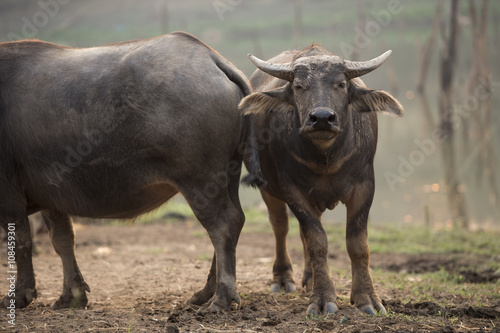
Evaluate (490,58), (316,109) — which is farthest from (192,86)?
(490,58)

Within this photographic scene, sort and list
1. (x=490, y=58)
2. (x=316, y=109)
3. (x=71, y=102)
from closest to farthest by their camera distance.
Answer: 1. (x=316, y=109)
2. (x=71, y=102)
3. (x=490, y=58)

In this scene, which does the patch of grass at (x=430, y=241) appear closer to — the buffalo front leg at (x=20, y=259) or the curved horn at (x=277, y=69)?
the curved horn at (x=277, y=69)

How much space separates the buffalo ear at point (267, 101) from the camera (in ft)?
15.1

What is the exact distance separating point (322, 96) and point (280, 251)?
1977mm

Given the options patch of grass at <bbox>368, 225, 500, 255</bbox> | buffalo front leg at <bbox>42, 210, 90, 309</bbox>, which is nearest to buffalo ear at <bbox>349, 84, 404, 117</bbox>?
buffalo front leg at <bbox>42, 210, 90, 309</bbox>

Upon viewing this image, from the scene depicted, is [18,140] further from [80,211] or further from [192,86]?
[192,86]

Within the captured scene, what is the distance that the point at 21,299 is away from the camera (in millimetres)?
4871

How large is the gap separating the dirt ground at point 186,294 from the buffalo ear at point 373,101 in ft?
4.99

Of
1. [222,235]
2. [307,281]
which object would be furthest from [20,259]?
[307,281]

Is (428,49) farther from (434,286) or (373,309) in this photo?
(373,309)

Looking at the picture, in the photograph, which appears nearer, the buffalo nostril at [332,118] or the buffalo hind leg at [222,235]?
the buffalo nostril at [332,118]

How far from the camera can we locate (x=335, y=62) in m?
4.68

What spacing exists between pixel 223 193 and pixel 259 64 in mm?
1045

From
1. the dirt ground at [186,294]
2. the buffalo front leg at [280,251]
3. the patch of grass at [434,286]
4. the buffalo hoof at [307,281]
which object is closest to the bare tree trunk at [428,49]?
the dirt ground at [186,294]
